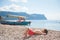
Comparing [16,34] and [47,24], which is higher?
[47,24]

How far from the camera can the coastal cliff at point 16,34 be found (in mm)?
2676

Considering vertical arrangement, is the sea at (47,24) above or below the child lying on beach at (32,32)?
above

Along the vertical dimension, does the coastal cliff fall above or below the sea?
below

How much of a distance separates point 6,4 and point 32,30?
2.43 feet

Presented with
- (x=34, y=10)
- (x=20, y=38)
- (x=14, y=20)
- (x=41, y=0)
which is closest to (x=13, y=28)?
(x=14, y=20)

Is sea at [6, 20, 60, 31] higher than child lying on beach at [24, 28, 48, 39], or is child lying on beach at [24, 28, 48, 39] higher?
sea at [6, 20, 60, 31]

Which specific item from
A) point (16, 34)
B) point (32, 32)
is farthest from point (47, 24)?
point (16, 34)

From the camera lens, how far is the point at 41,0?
281 centimetres

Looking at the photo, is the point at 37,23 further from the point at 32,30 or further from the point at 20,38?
the point at 20,38

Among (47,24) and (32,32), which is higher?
(47,24)

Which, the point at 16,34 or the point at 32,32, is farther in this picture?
the point at 16,34

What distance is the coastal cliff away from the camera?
268 cm

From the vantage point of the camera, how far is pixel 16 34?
283 cm

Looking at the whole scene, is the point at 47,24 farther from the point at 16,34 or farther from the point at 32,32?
the point at 16,34
